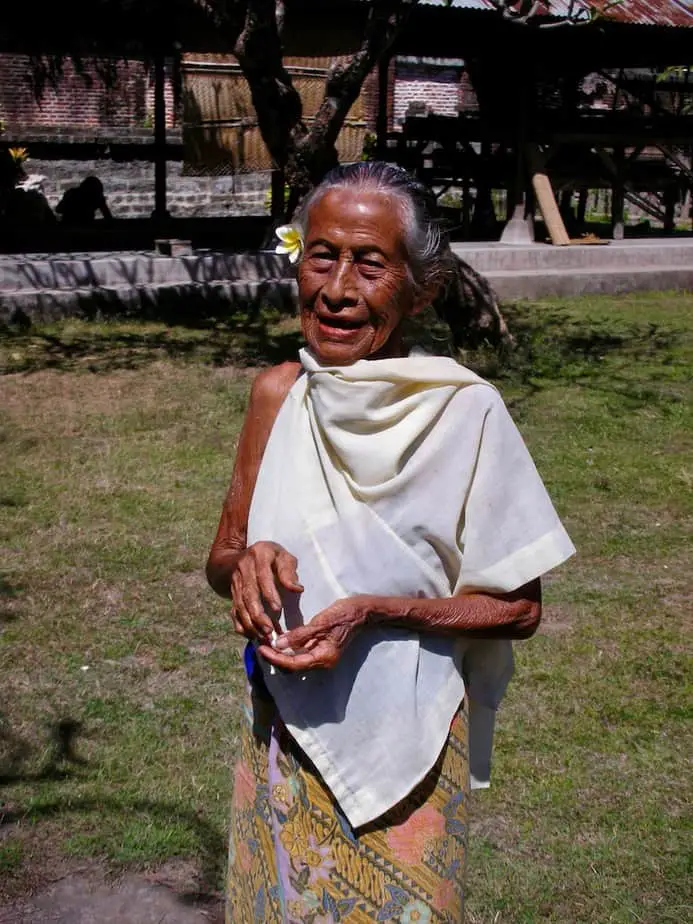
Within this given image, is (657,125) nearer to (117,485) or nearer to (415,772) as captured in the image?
(117,485)

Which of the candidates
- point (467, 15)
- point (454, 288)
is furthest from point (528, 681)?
point (467, 15)

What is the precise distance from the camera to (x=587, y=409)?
25.1ft

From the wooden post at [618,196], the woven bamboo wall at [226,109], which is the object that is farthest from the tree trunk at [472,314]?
the wooden post at [618,196]

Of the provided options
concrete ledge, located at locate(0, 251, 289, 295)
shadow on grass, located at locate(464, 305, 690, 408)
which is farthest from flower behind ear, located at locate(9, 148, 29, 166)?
shadow on grass, located at locate(464, 305, 690, 408)

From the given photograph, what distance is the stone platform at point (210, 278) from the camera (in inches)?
391

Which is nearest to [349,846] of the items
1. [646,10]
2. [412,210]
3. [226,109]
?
[412,210]

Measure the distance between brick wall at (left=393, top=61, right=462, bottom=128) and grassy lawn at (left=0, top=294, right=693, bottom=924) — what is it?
17.9m

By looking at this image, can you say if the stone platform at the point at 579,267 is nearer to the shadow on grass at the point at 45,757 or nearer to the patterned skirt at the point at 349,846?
the shadow on grass at the point at 45,757

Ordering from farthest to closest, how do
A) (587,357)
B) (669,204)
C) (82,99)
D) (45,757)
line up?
(82,99) < (669,204) < (587,357) < (45,757)

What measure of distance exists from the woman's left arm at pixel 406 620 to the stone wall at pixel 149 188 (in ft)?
59.7

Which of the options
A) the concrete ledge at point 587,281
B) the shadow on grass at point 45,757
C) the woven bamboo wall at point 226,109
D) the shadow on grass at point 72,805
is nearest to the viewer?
the shadow on grass at point 72,805

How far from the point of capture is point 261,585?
1648mm

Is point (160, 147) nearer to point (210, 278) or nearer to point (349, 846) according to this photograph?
point (210, 278)

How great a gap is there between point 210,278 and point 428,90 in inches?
611
